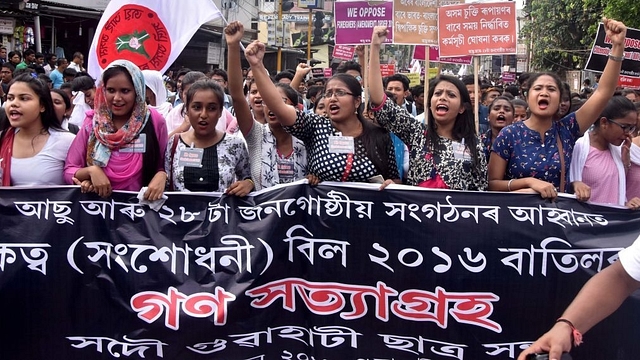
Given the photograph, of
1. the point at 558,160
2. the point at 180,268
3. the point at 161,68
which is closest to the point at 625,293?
the point at 558,160

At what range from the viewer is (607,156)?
4.33m

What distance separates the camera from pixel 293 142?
173 inches

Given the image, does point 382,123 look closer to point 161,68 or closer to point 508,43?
point 161,68

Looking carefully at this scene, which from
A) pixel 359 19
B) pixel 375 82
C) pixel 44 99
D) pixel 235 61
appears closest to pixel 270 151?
pixel 235 61

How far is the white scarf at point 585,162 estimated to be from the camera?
13.9ft

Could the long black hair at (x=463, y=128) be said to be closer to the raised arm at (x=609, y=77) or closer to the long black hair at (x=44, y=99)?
the raised arm at (x=609, y=77)

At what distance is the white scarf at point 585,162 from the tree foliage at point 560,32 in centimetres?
2619

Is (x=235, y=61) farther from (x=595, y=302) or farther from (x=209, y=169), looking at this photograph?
(x=595, y=302)

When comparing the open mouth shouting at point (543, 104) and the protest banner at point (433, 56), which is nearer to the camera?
the open mouth shouting at point (543, 104)

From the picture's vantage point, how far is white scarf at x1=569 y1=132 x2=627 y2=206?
4.23 m

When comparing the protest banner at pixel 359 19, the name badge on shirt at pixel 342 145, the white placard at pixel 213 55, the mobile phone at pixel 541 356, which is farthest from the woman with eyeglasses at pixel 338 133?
the white placard at pixel 213 55

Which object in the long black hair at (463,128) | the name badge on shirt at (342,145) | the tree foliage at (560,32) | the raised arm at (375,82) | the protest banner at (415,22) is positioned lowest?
the name badge on shirt at (342,145)

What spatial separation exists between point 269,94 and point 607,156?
6.95 ft

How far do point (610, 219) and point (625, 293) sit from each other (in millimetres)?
1834
